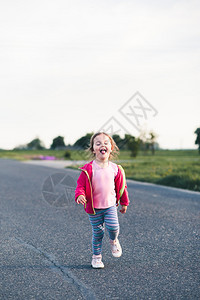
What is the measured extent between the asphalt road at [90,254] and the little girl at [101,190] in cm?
31

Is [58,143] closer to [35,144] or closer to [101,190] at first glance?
[101,190]

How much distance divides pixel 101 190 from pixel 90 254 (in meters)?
0.97

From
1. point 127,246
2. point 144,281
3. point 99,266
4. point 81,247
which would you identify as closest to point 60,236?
point 81,247

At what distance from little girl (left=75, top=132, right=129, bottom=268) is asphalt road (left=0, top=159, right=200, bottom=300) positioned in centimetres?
31

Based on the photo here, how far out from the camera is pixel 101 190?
3.68m

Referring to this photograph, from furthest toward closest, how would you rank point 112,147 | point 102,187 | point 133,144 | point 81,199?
point 133,144, point 112,147, point 102,187, point 81,199

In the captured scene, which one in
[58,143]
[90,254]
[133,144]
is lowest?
[90,254]

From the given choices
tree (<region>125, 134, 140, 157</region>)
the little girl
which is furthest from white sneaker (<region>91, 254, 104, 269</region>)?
tree (<region>125, 134, 140, 157</region>)

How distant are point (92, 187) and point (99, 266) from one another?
2.71 ft

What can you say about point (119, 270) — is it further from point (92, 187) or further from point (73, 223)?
point (73, 223)

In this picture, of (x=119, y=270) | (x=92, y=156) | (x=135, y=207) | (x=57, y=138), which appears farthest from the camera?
(x=57, y=138)

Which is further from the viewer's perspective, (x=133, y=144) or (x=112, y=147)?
(x=133, y=144)

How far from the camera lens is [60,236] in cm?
504

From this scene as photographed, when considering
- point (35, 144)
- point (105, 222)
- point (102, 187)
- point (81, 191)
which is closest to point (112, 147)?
point (102, 187)
